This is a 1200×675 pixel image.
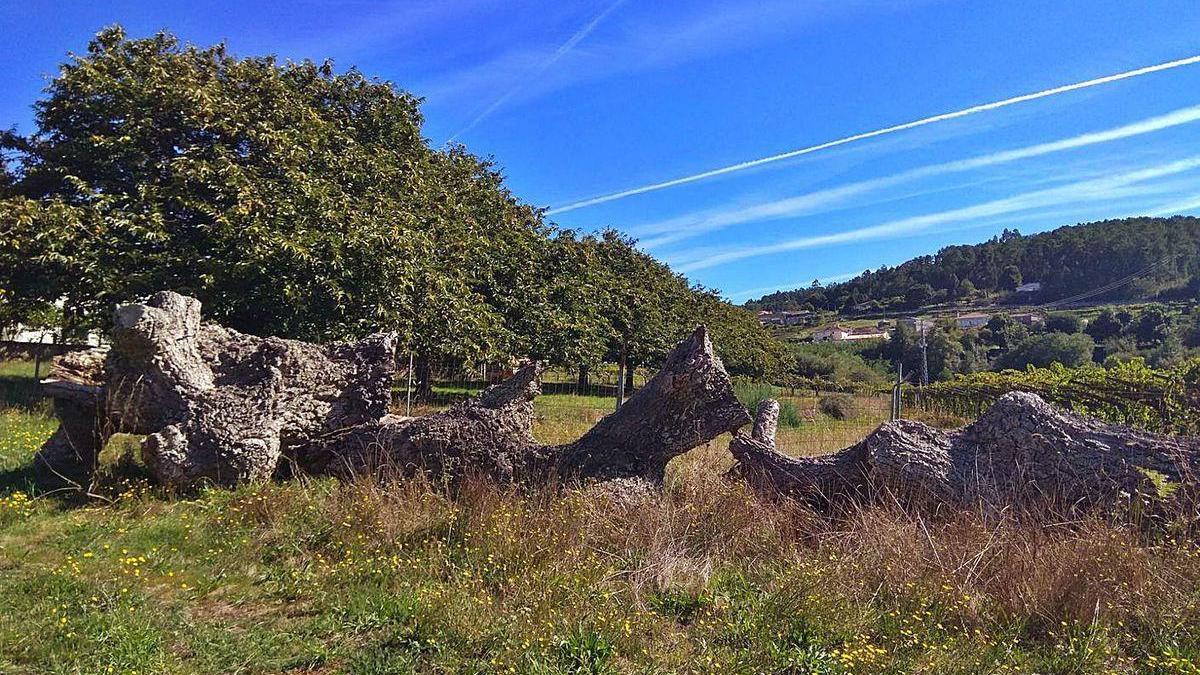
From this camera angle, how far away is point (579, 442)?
23.4 ft

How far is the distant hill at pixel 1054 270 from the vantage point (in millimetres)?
68188

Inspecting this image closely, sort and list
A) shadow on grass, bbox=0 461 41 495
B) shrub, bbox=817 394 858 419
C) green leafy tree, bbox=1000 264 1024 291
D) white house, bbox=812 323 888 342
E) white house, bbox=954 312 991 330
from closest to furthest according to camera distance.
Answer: shadow on grass, bbox=0 461 41 495, shrub, bbox=817 394 858 419, white house, bbox=954 312 991 330, white house, bbox=812 323 888 342, green leafy tree, bbox=1000 264 1024 291

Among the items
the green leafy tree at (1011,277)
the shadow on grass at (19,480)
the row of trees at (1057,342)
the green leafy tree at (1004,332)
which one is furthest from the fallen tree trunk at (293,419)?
the green leafy tree at (1011,277)

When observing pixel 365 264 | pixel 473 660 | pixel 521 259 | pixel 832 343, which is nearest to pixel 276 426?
pixel 473 660

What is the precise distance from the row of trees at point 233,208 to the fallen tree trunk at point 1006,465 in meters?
9.06

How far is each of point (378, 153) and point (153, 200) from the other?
5292 millimetres

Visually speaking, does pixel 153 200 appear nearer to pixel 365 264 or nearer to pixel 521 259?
pixel 365 264

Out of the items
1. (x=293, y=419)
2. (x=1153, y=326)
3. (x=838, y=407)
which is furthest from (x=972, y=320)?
(x=293, y=419)

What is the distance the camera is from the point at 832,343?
8650 cm

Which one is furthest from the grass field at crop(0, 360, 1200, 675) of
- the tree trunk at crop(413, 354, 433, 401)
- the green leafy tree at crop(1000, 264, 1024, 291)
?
the green leafy tree at crop(1000, 264, 1024, 291)

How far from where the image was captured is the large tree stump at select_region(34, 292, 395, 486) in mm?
6884

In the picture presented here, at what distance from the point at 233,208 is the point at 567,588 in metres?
10.5

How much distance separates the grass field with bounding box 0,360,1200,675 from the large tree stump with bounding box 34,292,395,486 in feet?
2.05

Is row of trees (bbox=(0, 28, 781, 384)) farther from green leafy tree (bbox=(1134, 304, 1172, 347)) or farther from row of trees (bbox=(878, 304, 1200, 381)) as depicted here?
green leafy tree (bbox=(1134, 304, 1172, 347))
